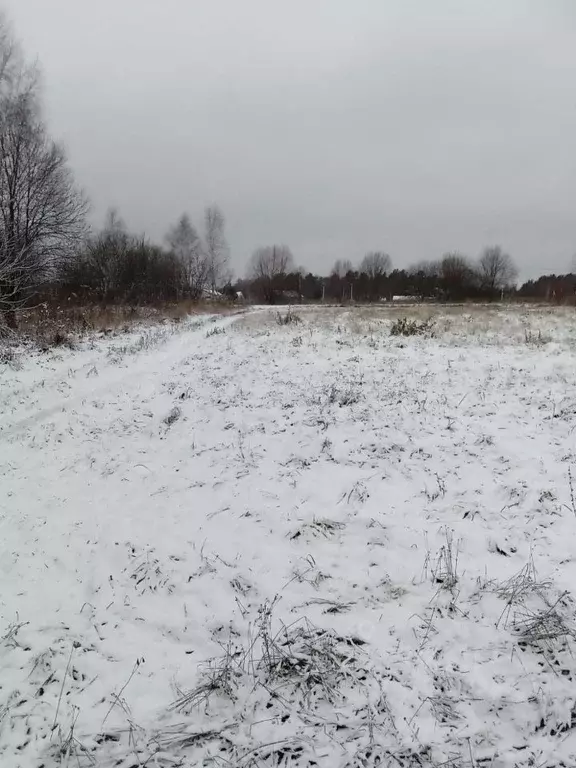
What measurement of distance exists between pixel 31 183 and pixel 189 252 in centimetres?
2711

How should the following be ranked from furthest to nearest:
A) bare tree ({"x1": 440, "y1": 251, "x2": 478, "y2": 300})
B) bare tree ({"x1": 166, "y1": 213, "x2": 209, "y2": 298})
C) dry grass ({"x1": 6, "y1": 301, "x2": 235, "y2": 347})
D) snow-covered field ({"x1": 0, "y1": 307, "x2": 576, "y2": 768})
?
bare tree ({"x1": 440, "y1": 251, "x2": 478, "y2": 300})
bare tree ({"x1": 166, "y1": 213, "x2": 209, "y2": 298})
dry grass ({"x1": 6, "y1": 301, "x2": 235, "y2": 347})
snow-covered field ({"x1": 0, "y1": 307, "x2": 576, "y2": 768})

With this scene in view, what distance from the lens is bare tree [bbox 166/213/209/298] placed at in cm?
4209

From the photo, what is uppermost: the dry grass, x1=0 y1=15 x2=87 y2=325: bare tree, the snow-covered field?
x1=0 y1=15 x2=87 y2=325: bare tree

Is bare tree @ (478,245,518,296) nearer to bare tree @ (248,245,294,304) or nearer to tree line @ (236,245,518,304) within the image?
tree line @ (236,245,518,304)

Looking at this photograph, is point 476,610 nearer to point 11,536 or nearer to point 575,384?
point 11,536

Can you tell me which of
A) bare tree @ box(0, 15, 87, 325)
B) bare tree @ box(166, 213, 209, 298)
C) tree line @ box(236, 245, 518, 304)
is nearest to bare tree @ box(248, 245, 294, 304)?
tree line @ box(236, 245, 518, 304)

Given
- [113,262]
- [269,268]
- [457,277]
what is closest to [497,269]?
[457,277]

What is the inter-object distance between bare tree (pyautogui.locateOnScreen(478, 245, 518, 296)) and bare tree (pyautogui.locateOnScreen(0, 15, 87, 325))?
68005 mm

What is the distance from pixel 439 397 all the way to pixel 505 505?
2.96 metres

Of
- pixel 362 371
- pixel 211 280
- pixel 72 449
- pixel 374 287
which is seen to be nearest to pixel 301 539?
pixel 72 449

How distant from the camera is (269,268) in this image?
67125 millimetres

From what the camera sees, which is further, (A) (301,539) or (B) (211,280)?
(B) (211,280)

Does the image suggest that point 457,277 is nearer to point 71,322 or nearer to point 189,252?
point 189,252

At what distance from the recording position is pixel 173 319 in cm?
2375
